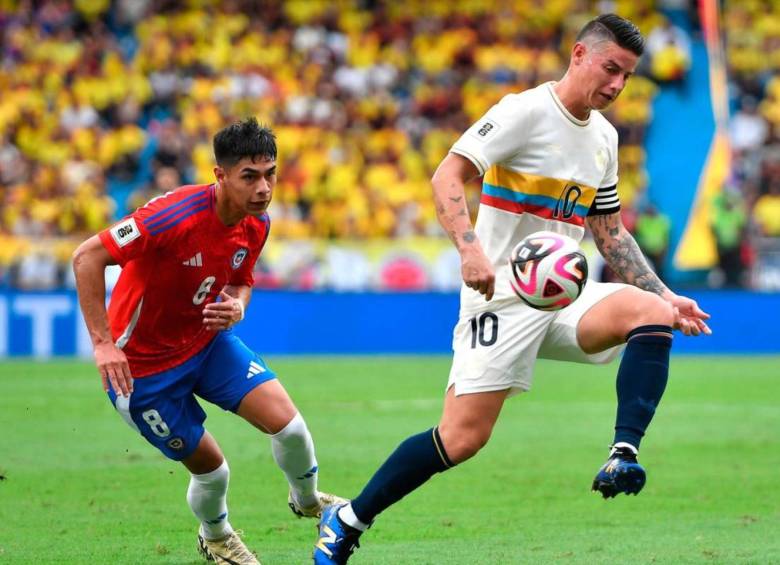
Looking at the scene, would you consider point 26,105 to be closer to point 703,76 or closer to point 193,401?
point 703,76

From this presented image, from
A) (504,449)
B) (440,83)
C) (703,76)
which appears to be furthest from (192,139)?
(504,449)

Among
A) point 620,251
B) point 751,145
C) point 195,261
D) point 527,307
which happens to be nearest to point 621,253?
point 620,251

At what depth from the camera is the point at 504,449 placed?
34.3 ft

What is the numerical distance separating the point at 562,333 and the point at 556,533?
1.62 m

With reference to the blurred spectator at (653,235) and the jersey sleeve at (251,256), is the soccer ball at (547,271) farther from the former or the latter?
the blurred spectator at (653,235)

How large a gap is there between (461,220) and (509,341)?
602 millimetres

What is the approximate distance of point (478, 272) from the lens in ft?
17.5

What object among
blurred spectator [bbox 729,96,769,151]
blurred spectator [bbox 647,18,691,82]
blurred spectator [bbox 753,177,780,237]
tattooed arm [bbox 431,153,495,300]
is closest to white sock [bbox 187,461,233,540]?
tattooed arm [bbox 431,153,495,300]

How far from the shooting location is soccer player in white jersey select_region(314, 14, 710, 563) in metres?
5.66

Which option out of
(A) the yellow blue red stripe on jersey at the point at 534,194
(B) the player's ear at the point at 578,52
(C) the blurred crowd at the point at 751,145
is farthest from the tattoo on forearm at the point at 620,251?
(C) the blurred crowd at the point at 751,145

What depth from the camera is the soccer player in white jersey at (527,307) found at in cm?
566

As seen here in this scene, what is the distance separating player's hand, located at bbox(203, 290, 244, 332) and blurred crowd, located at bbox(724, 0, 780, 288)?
15.8 meters

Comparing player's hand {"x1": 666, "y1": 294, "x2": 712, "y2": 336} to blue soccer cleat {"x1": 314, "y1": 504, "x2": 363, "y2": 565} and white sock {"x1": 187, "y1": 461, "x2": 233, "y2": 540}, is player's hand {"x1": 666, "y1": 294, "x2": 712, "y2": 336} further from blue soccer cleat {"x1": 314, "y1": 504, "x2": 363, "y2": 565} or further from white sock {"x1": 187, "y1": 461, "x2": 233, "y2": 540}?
white sock {"x1": 187, "y1": 461, "x2": 233, "y2": 540}

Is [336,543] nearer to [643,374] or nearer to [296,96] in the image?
[643,374]
